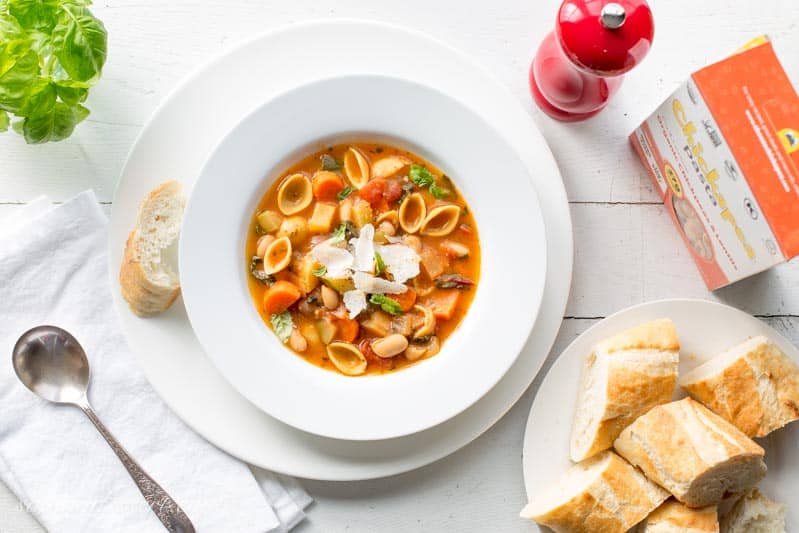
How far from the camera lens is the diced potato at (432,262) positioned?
3.58m

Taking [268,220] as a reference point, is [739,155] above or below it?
above

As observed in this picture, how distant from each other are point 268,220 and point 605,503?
2.04 m

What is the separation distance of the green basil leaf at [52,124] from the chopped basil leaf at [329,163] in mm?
1114

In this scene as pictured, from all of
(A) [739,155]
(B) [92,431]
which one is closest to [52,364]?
(B) [92,431]

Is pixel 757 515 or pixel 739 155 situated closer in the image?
pixel 739 155

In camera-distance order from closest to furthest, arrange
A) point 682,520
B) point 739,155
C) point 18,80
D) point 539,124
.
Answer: point 739,155 → point 18,80 → point 682,520 → point 539,124

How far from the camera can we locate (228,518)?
371 centimetres

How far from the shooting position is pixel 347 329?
3.56 meters

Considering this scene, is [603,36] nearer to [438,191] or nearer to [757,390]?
[438,191]

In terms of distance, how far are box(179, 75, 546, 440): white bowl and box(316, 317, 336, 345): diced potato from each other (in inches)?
6.0

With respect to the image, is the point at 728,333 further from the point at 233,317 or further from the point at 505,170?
the point at 233,317

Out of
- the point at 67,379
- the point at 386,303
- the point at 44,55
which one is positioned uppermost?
the point at 44,55

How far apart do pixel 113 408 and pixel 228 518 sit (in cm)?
78

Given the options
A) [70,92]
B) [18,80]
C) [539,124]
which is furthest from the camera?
[539,124]
